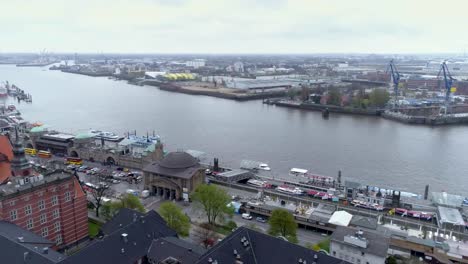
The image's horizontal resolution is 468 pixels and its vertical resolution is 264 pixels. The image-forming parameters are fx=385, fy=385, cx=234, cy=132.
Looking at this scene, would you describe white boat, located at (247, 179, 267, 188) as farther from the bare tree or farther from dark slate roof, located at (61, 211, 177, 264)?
dark slate roof, located at (61, 211, 177, 264)

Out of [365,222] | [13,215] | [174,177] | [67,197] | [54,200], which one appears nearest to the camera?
[13,215]

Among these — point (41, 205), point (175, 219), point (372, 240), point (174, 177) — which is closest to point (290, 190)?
point (174, 177)

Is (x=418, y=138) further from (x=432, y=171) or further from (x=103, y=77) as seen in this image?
(x=103, y=77)

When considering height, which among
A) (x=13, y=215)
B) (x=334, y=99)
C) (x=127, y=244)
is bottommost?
(x=127, y=244)

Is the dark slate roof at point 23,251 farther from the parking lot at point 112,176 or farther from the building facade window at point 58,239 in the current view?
the parking lot at point 112,176

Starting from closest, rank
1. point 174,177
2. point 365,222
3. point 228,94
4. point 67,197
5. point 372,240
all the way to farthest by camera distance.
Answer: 1. point 372,240
2. point 67,197
3. point 365,222
4. point 174,177
5. point 228,94

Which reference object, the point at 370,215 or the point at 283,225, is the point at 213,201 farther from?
the point at 370,215

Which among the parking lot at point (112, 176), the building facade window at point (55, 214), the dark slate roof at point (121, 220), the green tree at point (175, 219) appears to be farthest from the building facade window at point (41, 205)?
the parking lot at point (112, 176)

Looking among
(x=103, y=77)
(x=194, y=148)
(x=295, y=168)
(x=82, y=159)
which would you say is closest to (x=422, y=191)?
(x=295, y=168)
